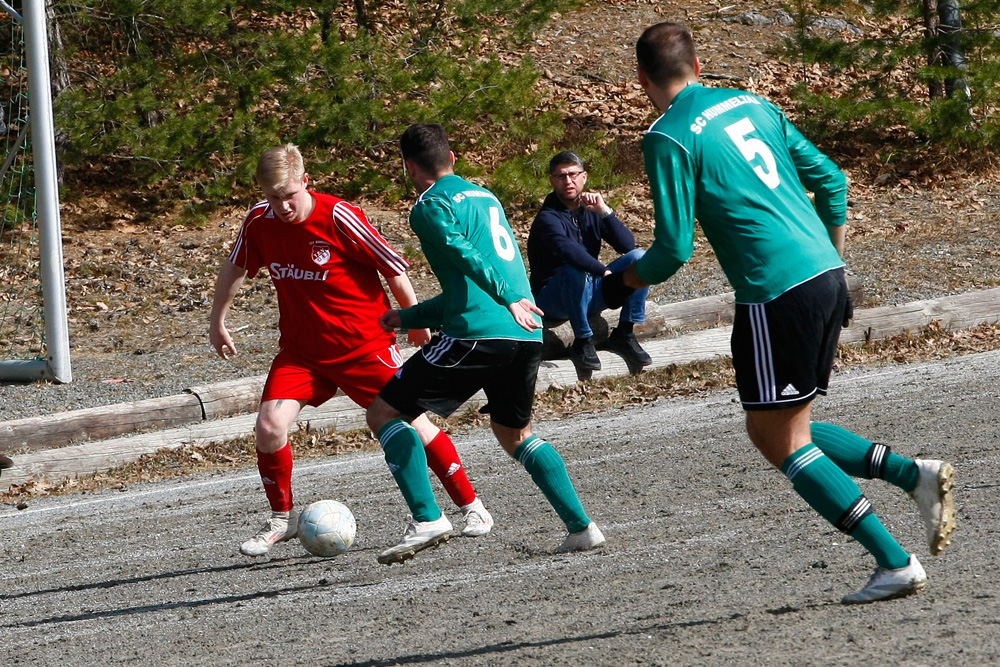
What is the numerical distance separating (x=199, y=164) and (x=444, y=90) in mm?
3221

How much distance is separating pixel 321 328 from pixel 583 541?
1.64 metres

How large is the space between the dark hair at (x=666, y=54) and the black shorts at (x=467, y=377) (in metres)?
1.54

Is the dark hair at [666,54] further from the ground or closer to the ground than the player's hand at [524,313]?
further from the ground

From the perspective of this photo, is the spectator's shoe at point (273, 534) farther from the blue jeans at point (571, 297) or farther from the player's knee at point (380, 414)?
the blue jeans at point (571, 297)

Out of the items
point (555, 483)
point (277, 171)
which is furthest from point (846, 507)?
point (277, 171)

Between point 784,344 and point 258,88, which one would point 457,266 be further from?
point 258,88

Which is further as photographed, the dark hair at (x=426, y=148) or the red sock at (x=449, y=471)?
the red sock at (x=449, y=471)

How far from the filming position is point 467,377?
533 cm

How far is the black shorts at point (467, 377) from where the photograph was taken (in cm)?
531

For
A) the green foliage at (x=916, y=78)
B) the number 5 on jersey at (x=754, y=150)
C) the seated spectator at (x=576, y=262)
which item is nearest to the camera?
the number 5 on jersey at (x=754, y=150)

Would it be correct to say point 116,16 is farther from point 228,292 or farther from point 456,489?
point 456,489

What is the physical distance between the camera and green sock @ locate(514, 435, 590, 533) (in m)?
5.45

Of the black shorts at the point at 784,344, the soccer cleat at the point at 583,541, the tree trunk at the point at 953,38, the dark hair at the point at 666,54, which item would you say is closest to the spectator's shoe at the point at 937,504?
the black shorts at the point at 784,344

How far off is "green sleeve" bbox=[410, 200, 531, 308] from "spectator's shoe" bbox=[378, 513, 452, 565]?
1.04 m
